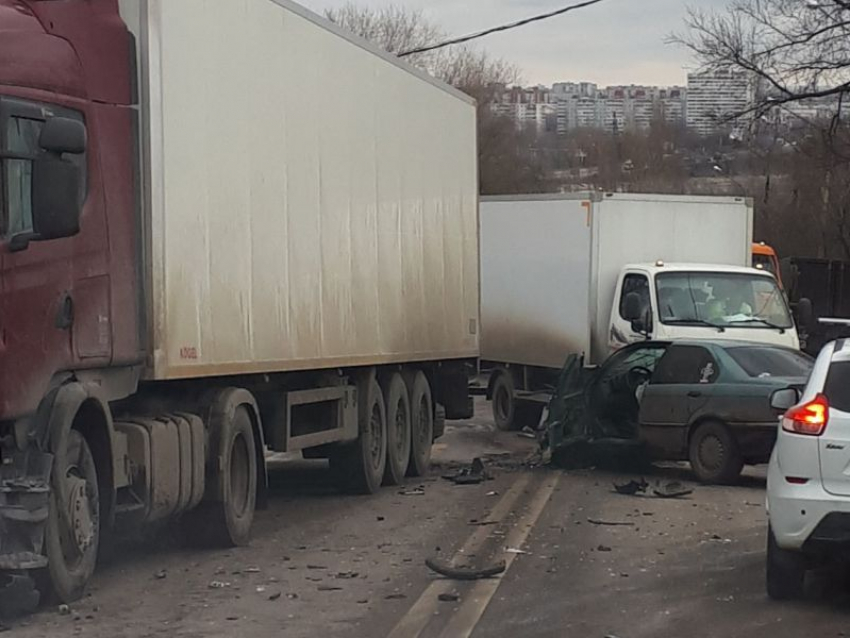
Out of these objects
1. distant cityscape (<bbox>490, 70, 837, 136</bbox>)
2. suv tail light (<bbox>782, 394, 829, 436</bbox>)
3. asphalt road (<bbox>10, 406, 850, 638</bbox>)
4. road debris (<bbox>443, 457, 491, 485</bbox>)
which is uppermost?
distant cityscape (<bbox>490, 70, 837, 136</bbox>)

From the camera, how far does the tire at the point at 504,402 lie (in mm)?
22938

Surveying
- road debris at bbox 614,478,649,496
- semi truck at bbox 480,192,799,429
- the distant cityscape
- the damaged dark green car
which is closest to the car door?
the damaged dark green car

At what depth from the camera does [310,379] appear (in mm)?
14094

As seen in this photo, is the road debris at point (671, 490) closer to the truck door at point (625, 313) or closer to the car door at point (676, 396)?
the car door at point (676, 396)

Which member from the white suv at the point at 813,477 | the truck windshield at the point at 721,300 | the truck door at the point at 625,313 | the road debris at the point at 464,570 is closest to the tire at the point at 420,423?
the truck door at the point at 625,313

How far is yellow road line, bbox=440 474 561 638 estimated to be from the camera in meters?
8.11

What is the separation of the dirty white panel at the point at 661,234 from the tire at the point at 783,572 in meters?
11.6

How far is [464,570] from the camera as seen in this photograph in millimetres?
10039

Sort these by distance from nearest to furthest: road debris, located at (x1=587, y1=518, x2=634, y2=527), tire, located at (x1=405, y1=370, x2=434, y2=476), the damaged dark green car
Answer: road debris, located at (x1=587, y1=518, x2=634, y2=527)
the damaged dark green car
tire, located at (x1=405, y1=370, x2=434, y2=476)

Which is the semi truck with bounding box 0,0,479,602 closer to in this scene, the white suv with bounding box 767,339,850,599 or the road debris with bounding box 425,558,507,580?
the road debris with bounding box 425,558,507,580

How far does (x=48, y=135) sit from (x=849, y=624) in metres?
5.11

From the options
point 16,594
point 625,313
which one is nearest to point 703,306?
point 625,313

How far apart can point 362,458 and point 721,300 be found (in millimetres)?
6286

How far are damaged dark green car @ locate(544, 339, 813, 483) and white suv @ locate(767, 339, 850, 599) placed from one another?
6.46m
